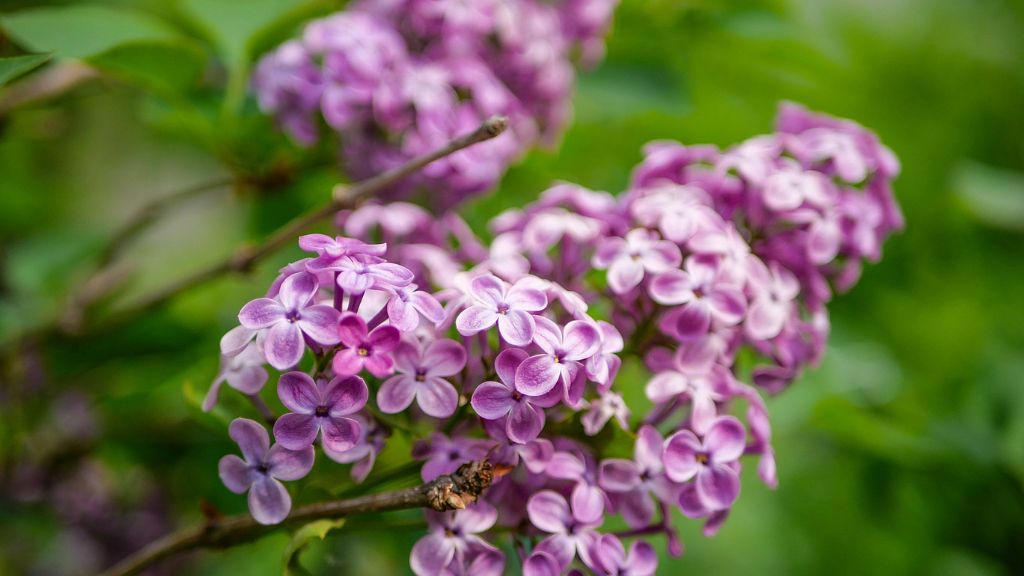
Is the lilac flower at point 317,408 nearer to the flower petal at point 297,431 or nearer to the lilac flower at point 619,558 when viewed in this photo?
the flower petal at point 297,431

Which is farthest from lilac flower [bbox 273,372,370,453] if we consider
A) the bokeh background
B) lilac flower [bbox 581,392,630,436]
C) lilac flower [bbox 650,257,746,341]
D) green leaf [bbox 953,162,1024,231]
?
green leaf [bbox 953,162,1024,231]

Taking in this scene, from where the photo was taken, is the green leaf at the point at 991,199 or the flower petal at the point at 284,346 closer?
the flower petal at the point at 284,346

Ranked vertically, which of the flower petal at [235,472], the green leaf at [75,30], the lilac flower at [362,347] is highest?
the green leaf at [75,30]

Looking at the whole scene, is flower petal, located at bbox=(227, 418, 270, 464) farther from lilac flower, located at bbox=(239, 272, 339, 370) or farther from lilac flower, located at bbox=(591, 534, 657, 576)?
lilac flower, located at bbox=(591, 534, 657, 576)

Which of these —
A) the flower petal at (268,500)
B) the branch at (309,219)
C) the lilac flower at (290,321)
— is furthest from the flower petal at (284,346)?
the branch at (309,219)

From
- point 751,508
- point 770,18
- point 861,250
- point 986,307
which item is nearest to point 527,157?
point 770,18

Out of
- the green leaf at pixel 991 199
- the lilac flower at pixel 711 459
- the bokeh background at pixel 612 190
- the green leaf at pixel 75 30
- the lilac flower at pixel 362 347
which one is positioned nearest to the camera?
the lilac flower at pixel 362 347

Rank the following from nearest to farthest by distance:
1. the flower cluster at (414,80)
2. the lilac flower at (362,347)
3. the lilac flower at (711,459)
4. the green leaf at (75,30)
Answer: the lilac flower at (362,347) → the lilac flower at (711,459) → the green leaf at (75,30) → the flower cluster at (414,80)

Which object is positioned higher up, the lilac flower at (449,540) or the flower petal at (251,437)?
the flower petal at (251,437)
